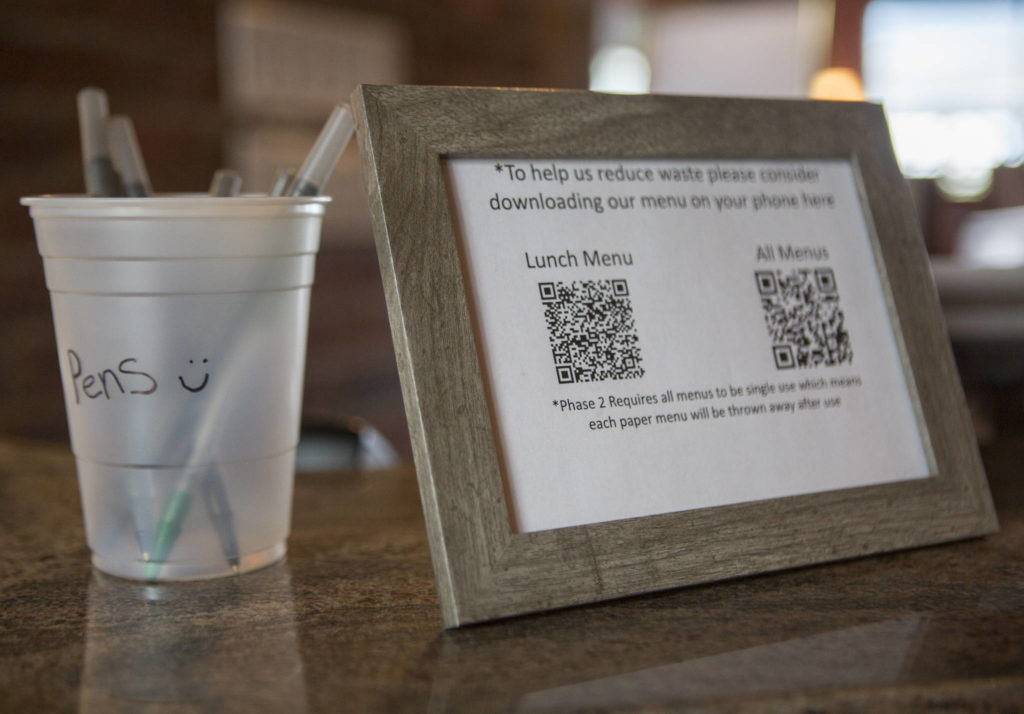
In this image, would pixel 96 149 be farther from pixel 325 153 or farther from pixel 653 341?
pixel 653 341

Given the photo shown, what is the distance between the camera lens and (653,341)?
0.54m

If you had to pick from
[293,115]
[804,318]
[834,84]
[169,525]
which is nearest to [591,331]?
[804,318]

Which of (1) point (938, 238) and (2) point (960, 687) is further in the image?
(1) point (938, 238)

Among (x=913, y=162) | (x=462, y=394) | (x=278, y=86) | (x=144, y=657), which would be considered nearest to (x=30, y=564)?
(x=144, y=657)

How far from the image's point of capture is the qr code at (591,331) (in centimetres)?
52

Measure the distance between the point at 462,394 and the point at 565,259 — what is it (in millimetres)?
108

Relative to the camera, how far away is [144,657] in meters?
0.45

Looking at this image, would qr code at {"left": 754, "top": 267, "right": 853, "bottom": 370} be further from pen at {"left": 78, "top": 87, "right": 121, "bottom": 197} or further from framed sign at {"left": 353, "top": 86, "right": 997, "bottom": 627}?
pen at {"left": 78, "top": 87, "right": 121, "bottom": 197}

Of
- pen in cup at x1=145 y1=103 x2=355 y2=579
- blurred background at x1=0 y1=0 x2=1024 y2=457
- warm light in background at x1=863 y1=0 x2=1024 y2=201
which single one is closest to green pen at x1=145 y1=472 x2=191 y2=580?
pen in cup at x1=145 y1=103 x2=355 y2=579

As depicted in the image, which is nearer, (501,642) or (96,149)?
(501,642)

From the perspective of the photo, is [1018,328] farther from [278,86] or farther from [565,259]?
[565,259]

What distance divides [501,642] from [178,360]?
237mm

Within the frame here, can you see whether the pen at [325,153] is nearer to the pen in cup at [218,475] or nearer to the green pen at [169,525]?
the pen in cup at [218,475]

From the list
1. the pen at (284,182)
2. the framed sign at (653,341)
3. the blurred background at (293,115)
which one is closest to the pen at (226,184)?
the pen at (284,182)
